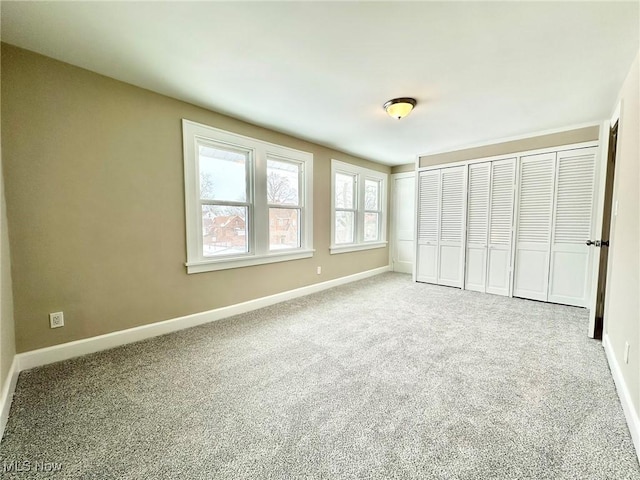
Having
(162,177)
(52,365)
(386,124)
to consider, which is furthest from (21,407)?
(386,124)

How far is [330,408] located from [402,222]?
4841 mm

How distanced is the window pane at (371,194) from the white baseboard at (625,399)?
12.7ft

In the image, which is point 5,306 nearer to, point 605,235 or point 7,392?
point 7,392

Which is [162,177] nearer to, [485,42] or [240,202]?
[240,202]

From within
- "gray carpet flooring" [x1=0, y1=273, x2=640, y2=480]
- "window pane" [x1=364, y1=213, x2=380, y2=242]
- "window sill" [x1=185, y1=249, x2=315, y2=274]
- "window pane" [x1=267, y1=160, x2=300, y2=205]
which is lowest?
"gray carpet flooring" [x1=0, y1=273, x2=640, y2=480]

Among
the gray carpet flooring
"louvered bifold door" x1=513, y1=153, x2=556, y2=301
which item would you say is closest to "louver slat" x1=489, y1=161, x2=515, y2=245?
"louvered bifold door" x1=513, y1=153, x2=556, y2=301

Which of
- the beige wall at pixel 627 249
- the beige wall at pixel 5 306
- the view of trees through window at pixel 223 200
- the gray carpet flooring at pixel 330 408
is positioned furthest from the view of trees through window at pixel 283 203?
the beige wall at pixel 627 249

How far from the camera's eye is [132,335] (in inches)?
99.7

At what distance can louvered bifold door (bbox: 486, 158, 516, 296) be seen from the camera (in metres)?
4.02

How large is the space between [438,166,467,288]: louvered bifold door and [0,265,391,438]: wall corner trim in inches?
113

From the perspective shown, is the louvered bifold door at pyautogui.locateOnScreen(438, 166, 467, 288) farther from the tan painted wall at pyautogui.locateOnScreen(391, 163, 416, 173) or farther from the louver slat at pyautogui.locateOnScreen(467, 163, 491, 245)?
the tan painted wall at pyautogui.locateOnScreen(391, 163, 416, 173)

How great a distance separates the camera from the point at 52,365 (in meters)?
2.11

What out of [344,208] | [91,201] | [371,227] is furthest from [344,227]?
[91,201]

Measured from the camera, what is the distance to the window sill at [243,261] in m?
2.95
